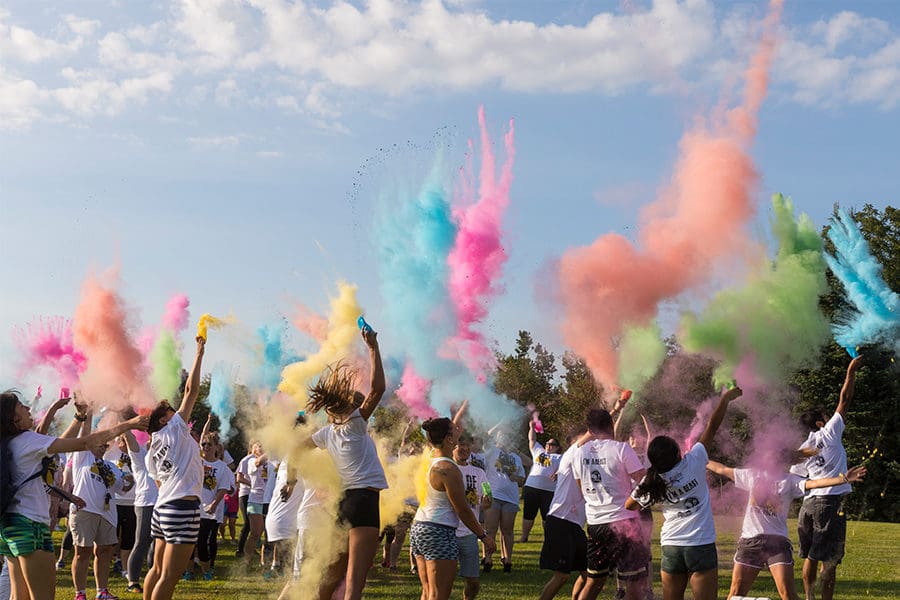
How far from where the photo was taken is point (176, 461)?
738 cm

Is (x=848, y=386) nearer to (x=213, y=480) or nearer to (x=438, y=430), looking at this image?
(x=438, y=430)

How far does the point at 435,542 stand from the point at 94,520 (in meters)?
4.75

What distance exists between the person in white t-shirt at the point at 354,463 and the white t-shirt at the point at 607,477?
1.94m

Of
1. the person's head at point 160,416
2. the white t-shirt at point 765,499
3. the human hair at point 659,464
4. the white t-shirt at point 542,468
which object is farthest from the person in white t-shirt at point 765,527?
the white t-shirt at point 542,468

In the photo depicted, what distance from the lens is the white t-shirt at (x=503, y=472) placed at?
1324 cm

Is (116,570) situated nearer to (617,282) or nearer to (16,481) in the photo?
(16,481)

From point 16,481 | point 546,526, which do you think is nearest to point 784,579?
point 546,526

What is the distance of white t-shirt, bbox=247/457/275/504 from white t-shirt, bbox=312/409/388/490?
5.85 m

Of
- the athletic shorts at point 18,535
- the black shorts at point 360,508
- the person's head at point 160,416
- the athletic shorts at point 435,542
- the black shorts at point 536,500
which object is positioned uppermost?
the person's head at point 160,416

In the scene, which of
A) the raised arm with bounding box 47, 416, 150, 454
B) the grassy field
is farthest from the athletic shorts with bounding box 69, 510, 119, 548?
the raised arm with bounding box 47, 416, 150, 454

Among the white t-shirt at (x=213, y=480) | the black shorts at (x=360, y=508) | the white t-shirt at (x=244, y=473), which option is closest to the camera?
the black shorts at (x=360, y=508)

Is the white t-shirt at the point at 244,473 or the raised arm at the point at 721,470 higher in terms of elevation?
the raised arm at the point at 721,470

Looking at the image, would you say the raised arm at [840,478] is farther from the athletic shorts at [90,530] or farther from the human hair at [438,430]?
the athletic shorts at [90,530]

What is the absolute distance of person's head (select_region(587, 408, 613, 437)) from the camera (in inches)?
292
